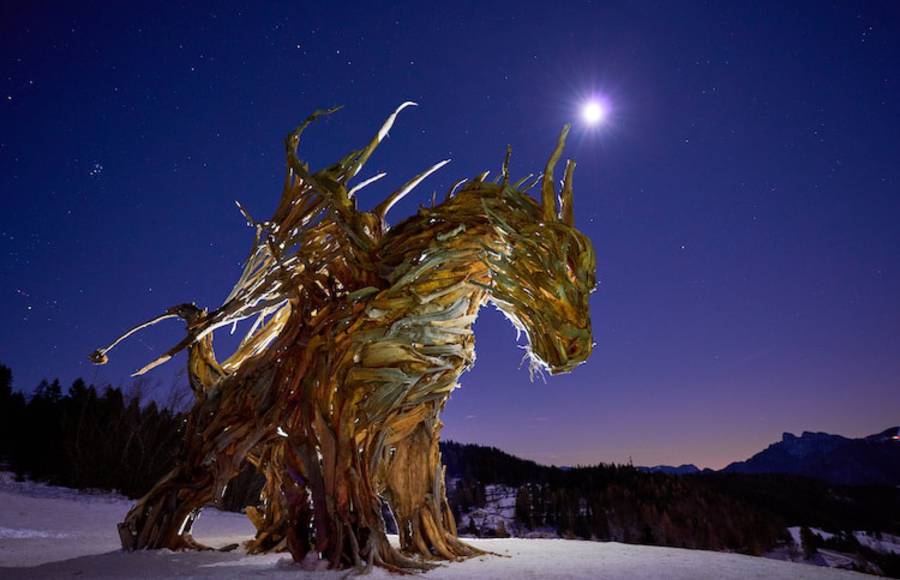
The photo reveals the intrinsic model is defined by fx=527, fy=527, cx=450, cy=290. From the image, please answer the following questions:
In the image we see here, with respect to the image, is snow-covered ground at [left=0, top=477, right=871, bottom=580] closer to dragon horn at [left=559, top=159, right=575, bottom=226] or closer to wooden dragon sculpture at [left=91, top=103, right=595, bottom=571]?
wooden dragon sculpture at [left=91, top=103, right=595, bottom=571]

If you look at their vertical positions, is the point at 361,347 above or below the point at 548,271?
below

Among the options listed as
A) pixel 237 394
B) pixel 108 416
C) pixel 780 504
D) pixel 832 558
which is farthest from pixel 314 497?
pixel 108 416

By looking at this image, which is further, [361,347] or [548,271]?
[361,347]

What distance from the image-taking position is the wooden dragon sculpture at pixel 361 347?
2.82 metres

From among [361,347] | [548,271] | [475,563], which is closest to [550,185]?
[548,271]

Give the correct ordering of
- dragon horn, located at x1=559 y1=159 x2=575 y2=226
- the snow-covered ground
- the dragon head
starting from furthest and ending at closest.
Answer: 1. dragon horn, located at x1=559 y1=159 x2=575 y2=226
2. the dragon head
3. the snow-covered ground

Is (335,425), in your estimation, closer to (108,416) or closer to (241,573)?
(241,573)

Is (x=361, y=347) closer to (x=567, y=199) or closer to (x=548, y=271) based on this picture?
(x=548, y=271)

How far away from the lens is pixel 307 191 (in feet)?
10.2

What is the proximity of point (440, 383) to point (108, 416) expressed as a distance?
38.0 ft

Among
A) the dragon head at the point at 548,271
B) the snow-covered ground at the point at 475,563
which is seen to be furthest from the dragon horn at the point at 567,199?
the snow-covered ground at the point at 475,563

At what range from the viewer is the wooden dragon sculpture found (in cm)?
282

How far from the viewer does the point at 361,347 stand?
2.92 meters

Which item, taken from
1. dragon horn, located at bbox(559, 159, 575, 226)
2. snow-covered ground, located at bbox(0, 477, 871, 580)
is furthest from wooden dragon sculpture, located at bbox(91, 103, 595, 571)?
snow-covered ground, located at bbox(0, 477, 871, 580)
